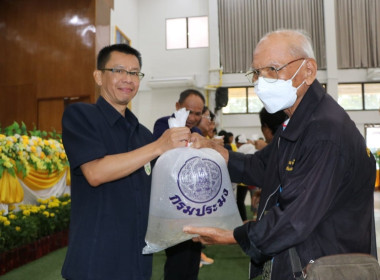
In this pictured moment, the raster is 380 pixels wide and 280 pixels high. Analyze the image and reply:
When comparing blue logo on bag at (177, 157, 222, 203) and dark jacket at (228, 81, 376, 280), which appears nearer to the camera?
dark jacket at (228, 81, 376, 280)

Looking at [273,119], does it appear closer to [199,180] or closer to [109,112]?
[199,180]

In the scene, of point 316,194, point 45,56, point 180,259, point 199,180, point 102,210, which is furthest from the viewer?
point 45,56

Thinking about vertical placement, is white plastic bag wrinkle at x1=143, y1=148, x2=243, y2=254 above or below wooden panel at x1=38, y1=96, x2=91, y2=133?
below

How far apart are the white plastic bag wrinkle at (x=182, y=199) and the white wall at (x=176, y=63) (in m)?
9.58

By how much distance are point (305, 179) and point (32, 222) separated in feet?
10.0

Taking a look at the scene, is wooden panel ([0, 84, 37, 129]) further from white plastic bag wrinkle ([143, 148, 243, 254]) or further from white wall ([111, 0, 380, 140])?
white plastic bag wrinkle ([143, 148, 243, 254])

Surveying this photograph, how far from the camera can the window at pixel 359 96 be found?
10844 mm

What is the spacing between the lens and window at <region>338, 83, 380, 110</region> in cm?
1084

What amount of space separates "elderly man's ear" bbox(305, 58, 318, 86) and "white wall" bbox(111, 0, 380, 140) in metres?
9.63

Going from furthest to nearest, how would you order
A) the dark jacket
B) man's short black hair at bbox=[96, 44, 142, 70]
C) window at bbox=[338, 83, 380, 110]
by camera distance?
1. window at bbox=[338, 83, 380, 110]
2. man's short black hair at bbox=[96, 44, 142, 70]
3. the dark jacket

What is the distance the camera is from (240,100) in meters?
11.1

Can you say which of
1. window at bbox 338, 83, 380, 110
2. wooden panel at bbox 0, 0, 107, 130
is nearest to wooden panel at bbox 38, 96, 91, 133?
wooden panel at bbox 0, 0, 107, 130

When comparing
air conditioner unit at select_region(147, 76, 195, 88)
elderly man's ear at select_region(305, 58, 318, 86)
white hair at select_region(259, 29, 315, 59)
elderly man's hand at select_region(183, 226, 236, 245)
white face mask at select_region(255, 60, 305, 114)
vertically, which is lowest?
elderly man's hand at select_region(183, 226, 236, 245)

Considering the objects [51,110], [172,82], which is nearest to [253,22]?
[172,82]
